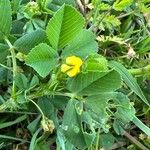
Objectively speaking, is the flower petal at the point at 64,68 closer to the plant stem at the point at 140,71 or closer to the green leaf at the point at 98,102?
the green leaf at the point at 98,102

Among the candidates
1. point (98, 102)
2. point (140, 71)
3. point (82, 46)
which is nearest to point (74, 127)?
point (98, 102)

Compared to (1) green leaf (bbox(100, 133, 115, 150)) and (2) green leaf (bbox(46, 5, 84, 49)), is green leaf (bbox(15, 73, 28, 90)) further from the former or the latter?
(1) green leaf (bbox(100, 133, 115, 150))

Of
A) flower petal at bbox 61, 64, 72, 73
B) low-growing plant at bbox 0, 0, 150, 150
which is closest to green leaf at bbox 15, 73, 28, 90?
low-growing plant at bbox 0, 0, 150, 150

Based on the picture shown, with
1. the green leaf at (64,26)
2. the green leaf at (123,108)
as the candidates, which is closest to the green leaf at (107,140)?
→ the green leaf at (123,108)

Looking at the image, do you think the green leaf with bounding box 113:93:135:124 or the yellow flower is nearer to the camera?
the yellow flower

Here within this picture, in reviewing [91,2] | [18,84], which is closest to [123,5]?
[91,2]

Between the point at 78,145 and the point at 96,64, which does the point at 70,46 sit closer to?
the point at 96,64

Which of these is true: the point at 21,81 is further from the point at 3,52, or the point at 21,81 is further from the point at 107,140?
the point at 107,140
